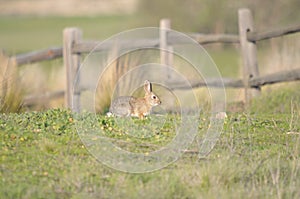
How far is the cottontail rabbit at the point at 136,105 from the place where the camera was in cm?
984

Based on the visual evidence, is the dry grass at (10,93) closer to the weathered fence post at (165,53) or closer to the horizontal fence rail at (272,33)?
the weathered fence post at (165,53)

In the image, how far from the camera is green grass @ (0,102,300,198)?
7.21m

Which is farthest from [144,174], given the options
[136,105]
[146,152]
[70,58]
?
[70,58]

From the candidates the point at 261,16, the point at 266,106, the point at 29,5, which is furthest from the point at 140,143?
the point at 29,5

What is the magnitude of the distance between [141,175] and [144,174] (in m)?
0.05

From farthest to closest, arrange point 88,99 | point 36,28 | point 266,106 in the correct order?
point 36,28 < point 88,99 < point 266,106

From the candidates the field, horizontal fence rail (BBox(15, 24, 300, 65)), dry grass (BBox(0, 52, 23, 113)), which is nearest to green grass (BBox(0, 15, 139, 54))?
horizontal fence rail (BBox(15, 24, 300, 65))

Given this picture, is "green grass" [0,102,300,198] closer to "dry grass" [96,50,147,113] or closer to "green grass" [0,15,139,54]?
"dry grass" [96,50,147,113]

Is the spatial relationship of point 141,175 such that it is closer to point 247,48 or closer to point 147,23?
point 247,48

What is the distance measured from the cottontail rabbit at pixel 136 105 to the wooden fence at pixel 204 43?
2814mm

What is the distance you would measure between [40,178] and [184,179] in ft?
4.48

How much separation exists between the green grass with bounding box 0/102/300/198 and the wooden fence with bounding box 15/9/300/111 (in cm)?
365

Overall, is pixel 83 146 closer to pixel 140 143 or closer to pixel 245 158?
pixel 140 143

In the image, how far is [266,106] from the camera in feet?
42.9
